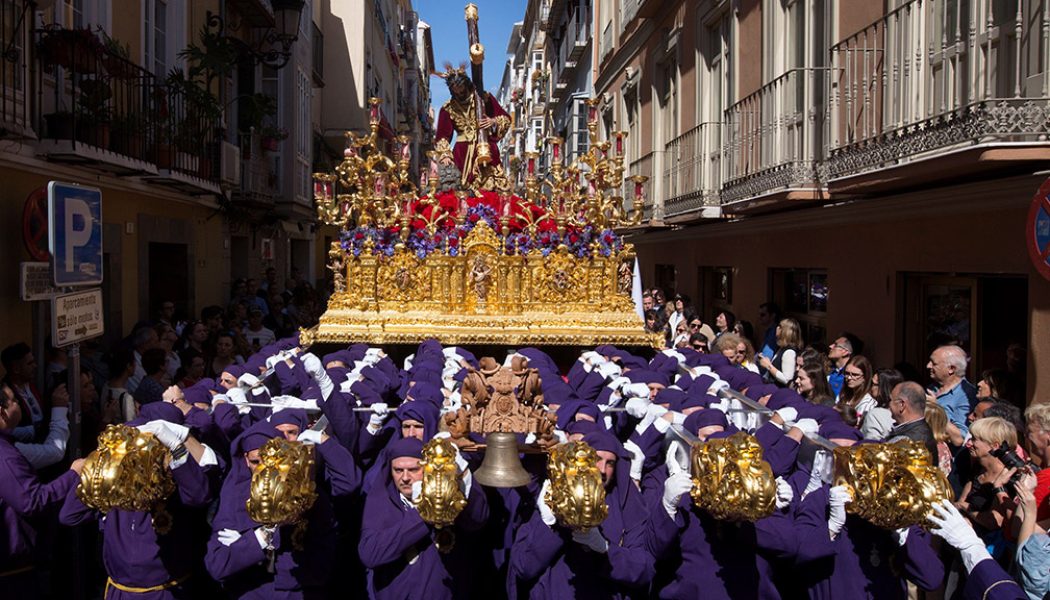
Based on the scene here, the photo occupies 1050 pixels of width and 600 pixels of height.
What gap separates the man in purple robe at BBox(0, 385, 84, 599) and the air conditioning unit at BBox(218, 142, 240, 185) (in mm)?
7718

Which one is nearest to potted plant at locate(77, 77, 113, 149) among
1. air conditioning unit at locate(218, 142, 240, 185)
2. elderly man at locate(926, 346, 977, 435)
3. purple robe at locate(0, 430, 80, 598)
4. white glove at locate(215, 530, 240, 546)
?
air conditioning unit at locate(218, 142, 240, 185)

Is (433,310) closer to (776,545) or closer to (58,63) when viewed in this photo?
(58,63)

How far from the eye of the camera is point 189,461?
3.53m

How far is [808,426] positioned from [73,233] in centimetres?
375

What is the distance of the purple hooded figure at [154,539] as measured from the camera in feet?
11.9

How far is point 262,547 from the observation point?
3379 millimetres

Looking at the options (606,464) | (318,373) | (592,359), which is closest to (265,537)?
(606,464)

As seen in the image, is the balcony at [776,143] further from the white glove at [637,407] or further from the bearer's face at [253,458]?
the bearer's face at [253,458]

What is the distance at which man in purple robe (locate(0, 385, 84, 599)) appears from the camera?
368 centimetres

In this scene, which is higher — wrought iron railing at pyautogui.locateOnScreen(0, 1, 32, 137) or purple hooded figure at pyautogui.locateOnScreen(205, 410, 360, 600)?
wrought iron railing at pyautogui.locateOnScreen(0, 1, 32, 137)

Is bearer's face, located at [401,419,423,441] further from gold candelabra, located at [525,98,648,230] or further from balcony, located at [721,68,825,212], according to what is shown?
balcony, located at [721,68,825,212]

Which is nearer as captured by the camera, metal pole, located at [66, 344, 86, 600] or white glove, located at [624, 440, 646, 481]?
white glove, located at [624, 440, 646, 481]

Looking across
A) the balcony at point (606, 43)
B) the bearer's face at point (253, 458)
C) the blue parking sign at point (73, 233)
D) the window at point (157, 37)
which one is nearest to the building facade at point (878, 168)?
the bearer's face at point (253, 458)

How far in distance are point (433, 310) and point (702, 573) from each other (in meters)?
4.70
